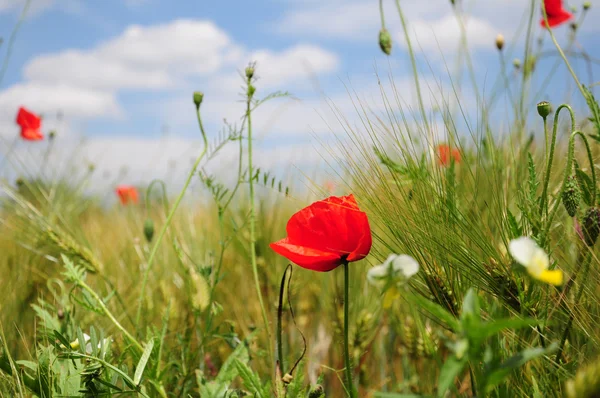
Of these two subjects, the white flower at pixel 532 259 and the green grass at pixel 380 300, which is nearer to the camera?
the white flower at pixel 532 259

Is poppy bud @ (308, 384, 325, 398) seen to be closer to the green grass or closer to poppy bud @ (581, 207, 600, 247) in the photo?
the green grass

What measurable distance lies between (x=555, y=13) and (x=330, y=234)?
1.37m

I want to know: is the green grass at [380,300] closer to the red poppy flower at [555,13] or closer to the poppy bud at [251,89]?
the poppy bud at [251,89]

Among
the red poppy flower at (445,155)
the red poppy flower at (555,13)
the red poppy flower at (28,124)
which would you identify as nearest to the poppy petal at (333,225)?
the red poppy flower at (445,155)

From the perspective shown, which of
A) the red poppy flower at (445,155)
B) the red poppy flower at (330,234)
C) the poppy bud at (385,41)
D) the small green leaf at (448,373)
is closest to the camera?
the small green leaf at (448,373)

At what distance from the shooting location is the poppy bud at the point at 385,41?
1375 millimetres

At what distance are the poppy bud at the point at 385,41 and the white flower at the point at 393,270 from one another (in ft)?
3.15

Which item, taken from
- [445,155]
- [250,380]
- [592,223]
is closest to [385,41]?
[445,155]

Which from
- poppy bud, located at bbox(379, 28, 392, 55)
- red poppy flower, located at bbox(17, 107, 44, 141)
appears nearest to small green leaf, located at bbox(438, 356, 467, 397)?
poppy bud, located at bbox(379, 28, 392, 55)

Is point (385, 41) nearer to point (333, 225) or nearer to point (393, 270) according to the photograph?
point (333, 225)

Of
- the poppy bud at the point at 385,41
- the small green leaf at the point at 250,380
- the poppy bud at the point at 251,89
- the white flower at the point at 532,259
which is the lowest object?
the small green leaf at the point at 250,380

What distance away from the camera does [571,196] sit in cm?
73

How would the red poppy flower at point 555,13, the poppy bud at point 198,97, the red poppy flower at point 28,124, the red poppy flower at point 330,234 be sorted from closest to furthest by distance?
the red poppy flower at point 330,234 → the poppy bud at point 198,97 → the red poppy flower at point 555,13 → the red poppy flower at point 28,124

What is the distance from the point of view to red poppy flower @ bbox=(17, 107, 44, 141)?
2527 mm
